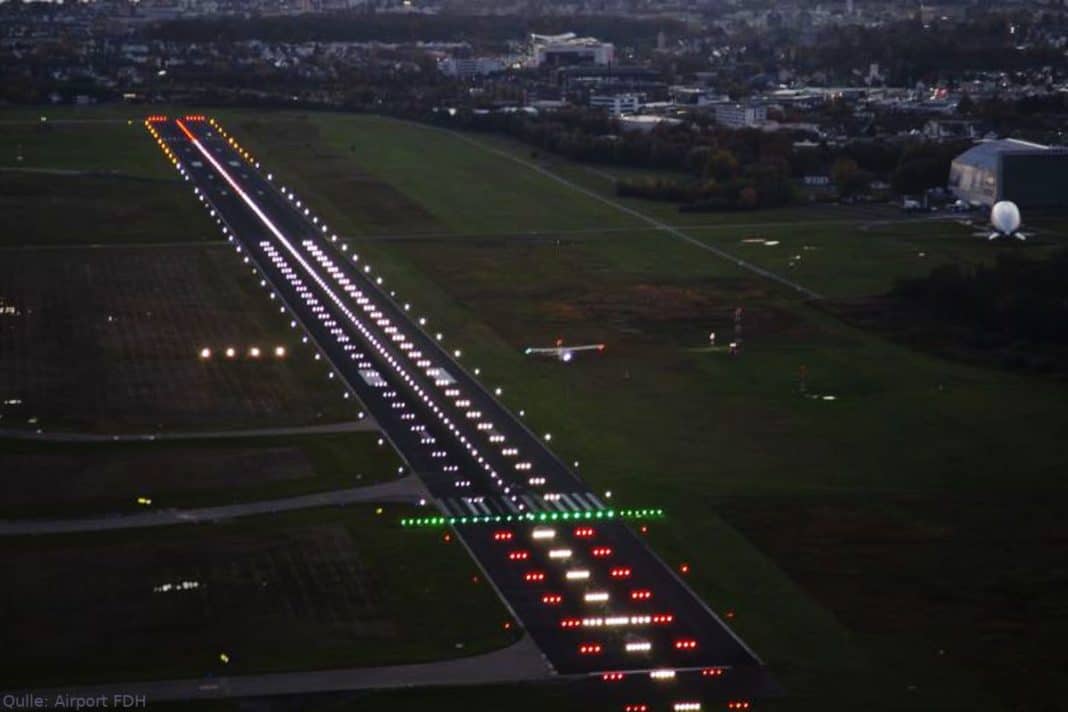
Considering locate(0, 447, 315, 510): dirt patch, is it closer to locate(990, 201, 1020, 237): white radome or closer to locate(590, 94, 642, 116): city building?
locate(990, 201, 1020, 237): white radome

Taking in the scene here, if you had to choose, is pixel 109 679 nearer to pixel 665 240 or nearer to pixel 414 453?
pixel 414 453

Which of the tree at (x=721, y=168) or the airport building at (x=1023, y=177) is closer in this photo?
the airport building at (x=1023, y=177)

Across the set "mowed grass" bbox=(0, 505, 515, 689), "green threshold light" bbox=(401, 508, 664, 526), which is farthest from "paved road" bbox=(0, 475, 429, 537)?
"green threshold light" bbox=(401, 508, 664, 526)

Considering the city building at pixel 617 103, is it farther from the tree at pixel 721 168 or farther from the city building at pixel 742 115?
the tree at pixel 721 168

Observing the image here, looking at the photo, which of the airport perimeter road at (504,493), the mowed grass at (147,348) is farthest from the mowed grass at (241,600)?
the mowed grass at (147,348)

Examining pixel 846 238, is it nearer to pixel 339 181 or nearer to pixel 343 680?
pixel 339 181

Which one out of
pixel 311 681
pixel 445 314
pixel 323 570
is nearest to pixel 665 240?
pixel 445 314

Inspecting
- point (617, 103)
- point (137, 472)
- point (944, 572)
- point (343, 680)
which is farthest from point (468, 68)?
point (343, 680)
